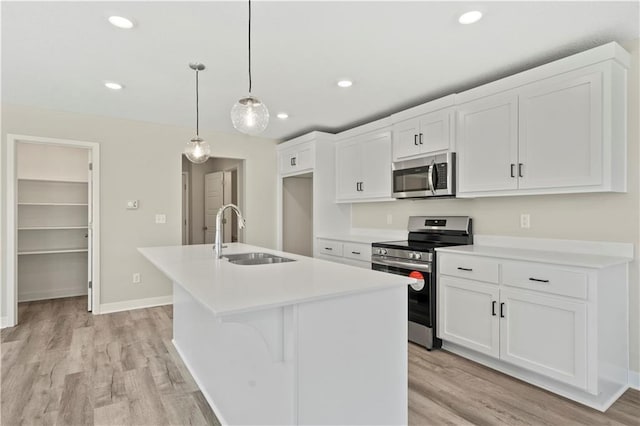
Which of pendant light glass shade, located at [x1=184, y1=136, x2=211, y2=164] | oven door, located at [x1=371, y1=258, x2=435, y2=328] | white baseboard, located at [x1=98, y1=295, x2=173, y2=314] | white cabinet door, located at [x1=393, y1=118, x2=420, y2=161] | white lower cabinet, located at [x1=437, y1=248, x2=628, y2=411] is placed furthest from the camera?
white baseboard, located at [x1=98, y1=295, x2=173, y2=314]

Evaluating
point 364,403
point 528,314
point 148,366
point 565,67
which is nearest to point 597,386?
point 528,314

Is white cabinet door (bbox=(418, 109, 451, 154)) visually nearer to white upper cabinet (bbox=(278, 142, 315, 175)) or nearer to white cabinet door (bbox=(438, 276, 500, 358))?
white cabinet door (bbox=(438, 276, 500, 358))

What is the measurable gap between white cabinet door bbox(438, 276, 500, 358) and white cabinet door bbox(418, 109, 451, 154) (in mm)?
1200

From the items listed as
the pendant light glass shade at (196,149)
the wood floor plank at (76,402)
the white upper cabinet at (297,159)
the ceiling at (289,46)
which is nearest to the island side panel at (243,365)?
the wood floor plank at (76,402)

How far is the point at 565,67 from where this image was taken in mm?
2398

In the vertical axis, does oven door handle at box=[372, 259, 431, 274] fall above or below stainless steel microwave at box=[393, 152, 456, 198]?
below

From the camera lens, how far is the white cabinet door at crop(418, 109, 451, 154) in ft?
10.5

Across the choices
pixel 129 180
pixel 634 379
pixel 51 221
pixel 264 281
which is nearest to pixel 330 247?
pixel 129 180

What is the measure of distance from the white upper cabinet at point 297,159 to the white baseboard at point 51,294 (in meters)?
3.34

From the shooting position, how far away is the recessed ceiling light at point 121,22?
207cm

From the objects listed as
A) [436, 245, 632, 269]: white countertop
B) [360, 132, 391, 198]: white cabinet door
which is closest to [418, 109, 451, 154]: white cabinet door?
[360, 132, 391, 198]: white cabinet door

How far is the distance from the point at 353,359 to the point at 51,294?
507cm

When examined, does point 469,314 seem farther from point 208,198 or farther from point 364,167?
point 208,198

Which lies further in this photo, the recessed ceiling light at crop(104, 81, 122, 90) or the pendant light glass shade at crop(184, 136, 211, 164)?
the pendant light glass shade at crop(184, 136, 211, 164)
